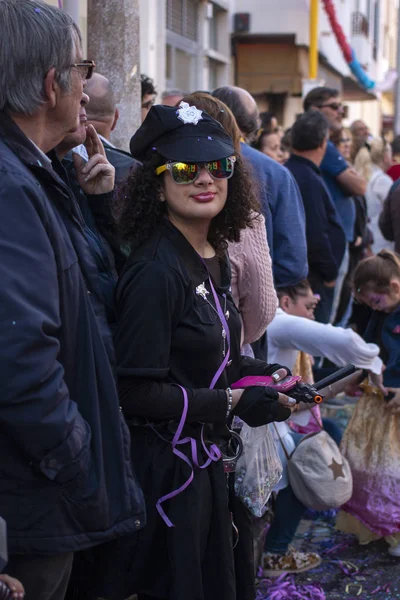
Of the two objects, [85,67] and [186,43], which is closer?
[85,67]

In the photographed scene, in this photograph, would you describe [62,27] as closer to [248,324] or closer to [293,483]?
[248,324]

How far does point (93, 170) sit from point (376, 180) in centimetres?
676

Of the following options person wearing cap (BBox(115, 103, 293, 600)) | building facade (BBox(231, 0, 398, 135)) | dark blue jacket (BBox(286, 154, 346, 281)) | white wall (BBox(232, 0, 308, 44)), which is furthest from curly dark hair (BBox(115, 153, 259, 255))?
white wall (BBox(232, 0, 308, 44))

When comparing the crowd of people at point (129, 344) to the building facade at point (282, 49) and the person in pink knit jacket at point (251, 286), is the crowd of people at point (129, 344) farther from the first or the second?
the building facade at point (282, 49)

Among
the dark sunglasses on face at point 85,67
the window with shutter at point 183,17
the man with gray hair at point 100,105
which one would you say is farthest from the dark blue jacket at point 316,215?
the window with shutter at point 183,17

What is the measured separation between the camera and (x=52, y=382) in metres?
2.08

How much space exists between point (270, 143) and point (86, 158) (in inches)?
180

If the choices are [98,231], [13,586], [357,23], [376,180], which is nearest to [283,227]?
[98,231]

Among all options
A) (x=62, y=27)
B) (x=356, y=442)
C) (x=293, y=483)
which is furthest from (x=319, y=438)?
(x=62, y=27)

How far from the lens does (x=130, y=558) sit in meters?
2.83

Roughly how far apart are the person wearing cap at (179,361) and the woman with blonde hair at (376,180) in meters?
6.51

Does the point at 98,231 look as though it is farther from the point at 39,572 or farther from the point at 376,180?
the point at 376,180

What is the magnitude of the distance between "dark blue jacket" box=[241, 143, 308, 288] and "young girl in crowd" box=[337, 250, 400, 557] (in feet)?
1.13

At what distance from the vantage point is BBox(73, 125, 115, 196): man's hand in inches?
117
